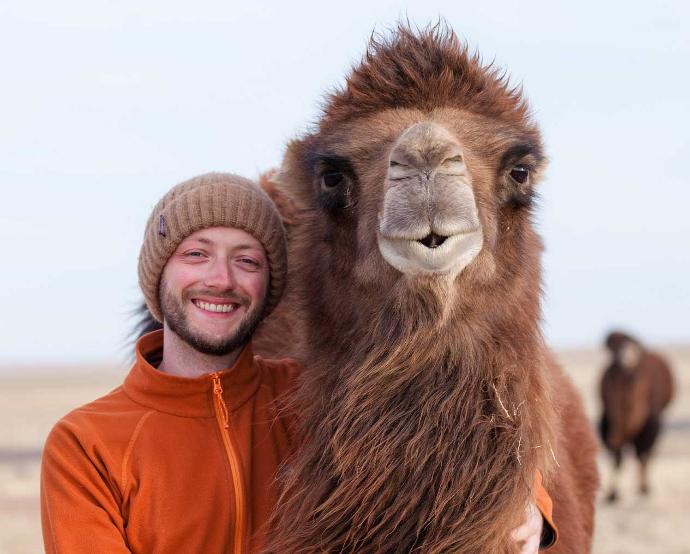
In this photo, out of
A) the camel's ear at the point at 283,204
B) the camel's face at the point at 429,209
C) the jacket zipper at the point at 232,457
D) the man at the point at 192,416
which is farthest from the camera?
the camel's ear at the point at 283,204

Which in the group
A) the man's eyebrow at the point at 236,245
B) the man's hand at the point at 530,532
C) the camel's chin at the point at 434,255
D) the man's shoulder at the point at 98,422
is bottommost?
the man's hand at the point at 530,532

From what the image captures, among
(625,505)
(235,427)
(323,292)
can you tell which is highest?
(323,292)

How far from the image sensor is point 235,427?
143 inches

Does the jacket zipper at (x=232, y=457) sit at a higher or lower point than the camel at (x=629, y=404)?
higher

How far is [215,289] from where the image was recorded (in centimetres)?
372

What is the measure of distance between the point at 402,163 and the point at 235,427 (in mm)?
1133

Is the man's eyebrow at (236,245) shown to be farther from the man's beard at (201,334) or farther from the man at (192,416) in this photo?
the man's beard at (201,334)

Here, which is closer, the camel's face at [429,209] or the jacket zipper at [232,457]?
the camel's face at [429,209]

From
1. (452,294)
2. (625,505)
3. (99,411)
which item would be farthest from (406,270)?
(625,505)

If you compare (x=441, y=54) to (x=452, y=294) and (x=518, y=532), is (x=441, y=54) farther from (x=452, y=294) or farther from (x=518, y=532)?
(x=518, y=532)

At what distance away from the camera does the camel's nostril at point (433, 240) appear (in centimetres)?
315

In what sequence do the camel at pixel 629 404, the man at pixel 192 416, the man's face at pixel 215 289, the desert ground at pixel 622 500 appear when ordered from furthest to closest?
the camel at pixel 629 404 < the desert ground at pixel 622 500 < the man's face at pixel 215 289 < the man at pixel 192 416

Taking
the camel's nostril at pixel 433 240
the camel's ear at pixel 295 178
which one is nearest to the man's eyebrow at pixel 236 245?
the camel's ear at pixel 295 178

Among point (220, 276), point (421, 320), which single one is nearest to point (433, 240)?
point (421, 320)
